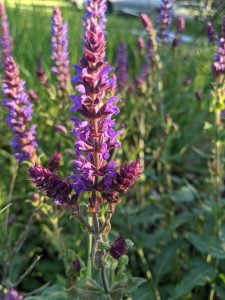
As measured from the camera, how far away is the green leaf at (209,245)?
270 cm

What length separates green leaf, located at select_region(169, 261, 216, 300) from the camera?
2.68 m

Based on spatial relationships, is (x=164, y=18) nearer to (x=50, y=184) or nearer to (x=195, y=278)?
(x=195, y=278)

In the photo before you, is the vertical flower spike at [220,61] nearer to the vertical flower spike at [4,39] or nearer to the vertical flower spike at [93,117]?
the vertical flower spike at [93,117]

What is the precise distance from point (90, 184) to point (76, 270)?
60 centimetres

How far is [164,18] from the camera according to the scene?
3326 millimetres

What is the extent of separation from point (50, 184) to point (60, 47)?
72.3 inches

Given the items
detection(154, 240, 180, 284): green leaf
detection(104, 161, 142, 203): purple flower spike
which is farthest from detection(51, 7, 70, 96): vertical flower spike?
detection(104, 161, 142, 203): purple flower spike

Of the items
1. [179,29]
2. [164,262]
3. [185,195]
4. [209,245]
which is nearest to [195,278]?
[209,245]

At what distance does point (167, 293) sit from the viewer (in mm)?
3092

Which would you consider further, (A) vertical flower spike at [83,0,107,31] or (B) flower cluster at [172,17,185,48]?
(B) flower cluster at [172,17,185,48]

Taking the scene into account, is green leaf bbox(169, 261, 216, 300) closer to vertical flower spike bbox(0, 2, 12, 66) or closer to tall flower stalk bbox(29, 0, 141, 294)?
tall flower stalk bbox(29, 0, 141, 294)

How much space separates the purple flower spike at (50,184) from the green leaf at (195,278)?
4.79 feet

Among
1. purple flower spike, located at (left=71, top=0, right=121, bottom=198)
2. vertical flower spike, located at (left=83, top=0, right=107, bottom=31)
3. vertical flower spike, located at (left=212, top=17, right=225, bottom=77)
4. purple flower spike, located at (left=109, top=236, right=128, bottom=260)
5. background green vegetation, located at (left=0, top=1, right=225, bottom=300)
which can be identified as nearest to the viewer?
purple flower spike, located at (left=71, top=0, right=121, bottom=198)

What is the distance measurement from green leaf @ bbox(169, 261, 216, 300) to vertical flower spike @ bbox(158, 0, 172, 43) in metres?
1.80
